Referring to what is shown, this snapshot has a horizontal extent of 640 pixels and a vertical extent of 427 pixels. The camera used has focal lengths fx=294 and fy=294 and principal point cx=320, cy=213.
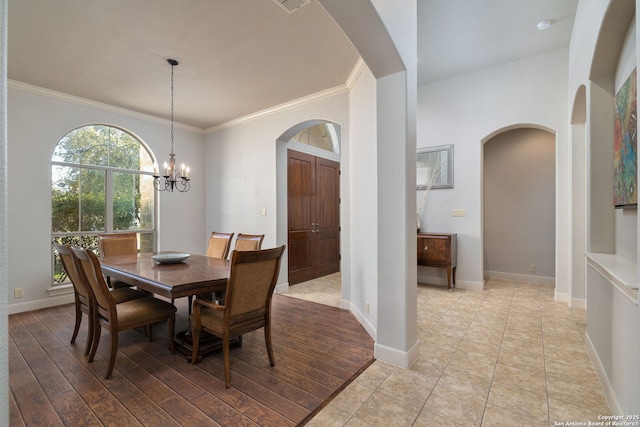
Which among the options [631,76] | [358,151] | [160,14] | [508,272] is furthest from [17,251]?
[508,272]

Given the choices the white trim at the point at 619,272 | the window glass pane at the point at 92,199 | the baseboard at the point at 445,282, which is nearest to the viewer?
the white trim at the point at 619,272

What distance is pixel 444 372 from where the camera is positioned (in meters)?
2.16

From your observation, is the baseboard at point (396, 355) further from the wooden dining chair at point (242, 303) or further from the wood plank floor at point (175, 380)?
the wooden dining chair at point (242, 303)

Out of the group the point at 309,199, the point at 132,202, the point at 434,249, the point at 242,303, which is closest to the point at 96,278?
the point at 242,303

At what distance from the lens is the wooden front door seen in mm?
→ 4852

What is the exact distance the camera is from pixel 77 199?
416cm

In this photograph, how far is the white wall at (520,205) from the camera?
4773 mm

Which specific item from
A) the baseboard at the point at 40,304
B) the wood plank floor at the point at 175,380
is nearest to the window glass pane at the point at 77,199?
the baseboard at the point at 40,304

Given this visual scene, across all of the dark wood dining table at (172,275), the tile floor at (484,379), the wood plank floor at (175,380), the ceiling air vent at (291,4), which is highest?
the ceiling air vent at (291,4)

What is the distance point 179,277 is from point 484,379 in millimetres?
2335

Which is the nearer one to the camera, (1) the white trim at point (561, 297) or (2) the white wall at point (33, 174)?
(2) the white wall at point (33, 174)

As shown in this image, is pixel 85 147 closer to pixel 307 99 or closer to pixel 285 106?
pixel 285 106

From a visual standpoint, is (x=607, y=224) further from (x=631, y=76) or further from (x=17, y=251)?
(x=17, y=251)

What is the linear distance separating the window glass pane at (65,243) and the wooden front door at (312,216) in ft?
9.41
